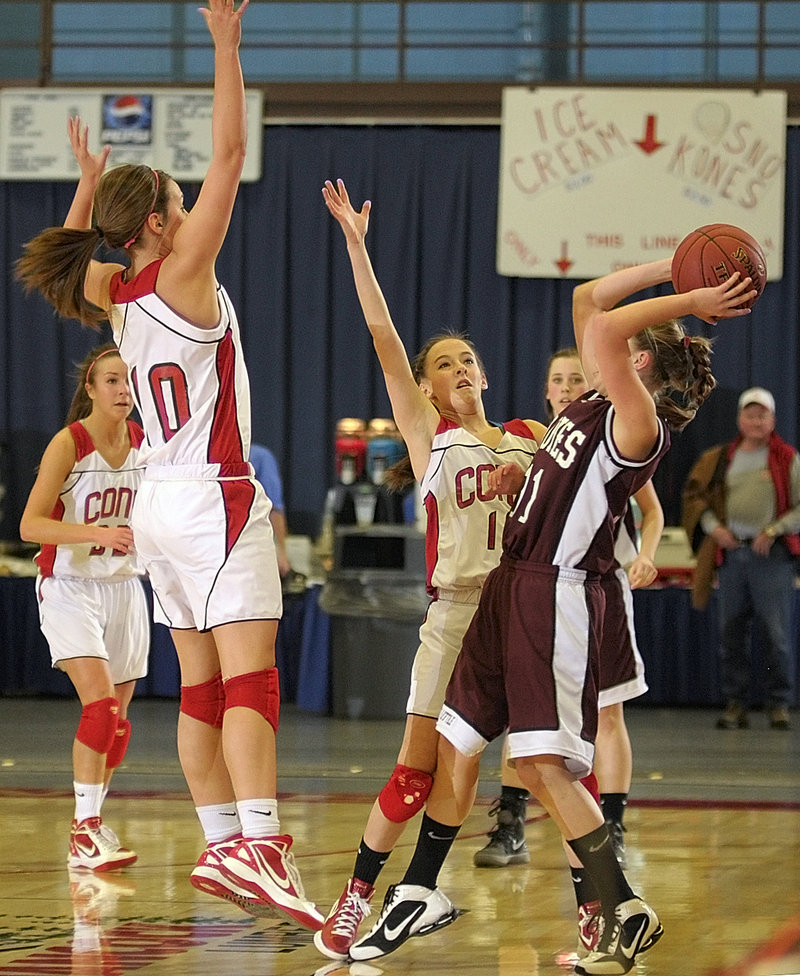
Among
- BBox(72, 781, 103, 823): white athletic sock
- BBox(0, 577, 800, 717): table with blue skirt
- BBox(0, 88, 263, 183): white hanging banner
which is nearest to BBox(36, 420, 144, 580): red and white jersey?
Result: BBox(72, 781, 103, 823): white athletic sock

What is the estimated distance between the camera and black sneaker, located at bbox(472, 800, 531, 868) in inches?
149

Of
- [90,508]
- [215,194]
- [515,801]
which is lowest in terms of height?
[515,801]

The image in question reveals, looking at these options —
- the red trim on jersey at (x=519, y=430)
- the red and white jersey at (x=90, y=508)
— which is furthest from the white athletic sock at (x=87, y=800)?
the red trim on jersey at (x=519, y=430)

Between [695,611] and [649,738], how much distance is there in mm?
1259

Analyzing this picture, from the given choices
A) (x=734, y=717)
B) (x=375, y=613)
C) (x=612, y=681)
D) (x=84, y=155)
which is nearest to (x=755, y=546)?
(x=734, y=717)

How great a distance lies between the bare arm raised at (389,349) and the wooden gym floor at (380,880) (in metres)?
1.05

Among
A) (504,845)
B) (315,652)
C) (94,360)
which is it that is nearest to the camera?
(504,845)

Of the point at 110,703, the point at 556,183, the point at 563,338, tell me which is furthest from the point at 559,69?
the point at 110,703

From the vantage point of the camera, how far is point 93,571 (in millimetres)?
4121

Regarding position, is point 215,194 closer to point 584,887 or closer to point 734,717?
point 584,887

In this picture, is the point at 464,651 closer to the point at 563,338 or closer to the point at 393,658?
the point at 393,658

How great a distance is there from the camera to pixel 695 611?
7.81 m

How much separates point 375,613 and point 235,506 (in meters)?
4.35

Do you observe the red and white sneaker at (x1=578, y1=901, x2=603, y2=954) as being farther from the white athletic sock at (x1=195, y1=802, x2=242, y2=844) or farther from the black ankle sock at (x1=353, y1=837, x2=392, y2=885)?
the white athletic sock at (x1=195, y1=802, x2=242, y2=844)
